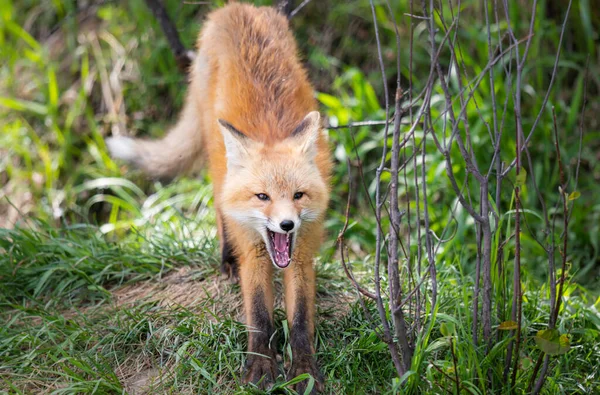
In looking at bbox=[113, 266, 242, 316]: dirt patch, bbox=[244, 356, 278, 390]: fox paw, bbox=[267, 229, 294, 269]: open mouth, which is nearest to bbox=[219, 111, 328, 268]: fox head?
bbox=[267, 229, 294, 269]: open mouth

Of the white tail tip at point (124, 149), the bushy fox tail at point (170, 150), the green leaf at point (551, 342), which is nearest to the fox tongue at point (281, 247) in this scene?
the green leaf at point (551, 342)

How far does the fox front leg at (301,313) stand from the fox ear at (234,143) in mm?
533

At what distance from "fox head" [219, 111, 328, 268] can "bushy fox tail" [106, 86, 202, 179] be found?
1304 millimetres

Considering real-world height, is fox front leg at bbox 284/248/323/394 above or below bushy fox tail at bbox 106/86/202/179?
below

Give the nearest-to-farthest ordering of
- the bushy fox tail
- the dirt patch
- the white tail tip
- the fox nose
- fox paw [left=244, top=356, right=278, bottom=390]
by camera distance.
Result: the fox nose → fox paw [left=244, top=356, right=278, bottom=390] → the dirt patch → the bushy fox tail → the white tail tip

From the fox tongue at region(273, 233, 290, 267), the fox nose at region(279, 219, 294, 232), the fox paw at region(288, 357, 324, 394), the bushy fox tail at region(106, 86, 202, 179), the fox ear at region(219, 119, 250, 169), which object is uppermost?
the fox ear at region(219, 119, 250, 169)

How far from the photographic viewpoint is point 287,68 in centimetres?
375

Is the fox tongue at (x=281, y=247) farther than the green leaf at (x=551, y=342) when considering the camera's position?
Yes

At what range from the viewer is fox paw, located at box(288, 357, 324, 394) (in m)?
2.88

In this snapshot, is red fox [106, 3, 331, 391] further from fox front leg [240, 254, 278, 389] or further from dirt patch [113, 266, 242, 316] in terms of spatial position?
dirt patch [113, 266, 242, 316]

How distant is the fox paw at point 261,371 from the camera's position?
2.91 m

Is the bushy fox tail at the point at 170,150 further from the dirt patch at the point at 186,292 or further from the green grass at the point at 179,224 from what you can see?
the dirt patch at the point at 186,292

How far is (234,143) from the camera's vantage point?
3.06 m

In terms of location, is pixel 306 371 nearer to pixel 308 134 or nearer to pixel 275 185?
pixel 275 185
